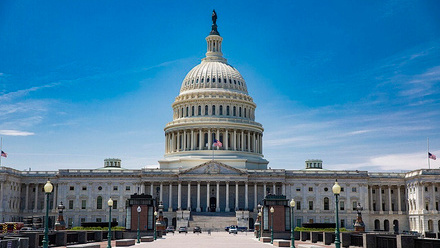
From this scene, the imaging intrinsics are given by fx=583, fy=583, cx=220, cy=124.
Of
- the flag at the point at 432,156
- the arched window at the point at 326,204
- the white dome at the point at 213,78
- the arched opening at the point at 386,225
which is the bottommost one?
the arched opening at the point at 386,225

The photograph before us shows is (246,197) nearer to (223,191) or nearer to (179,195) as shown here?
(223,191)

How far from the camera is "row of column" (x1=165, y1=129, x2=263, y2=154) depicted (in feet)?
491

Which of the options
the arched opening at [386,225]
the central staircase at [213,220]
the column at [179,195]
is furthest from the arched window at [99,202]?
A: the arched opening at [386,225]

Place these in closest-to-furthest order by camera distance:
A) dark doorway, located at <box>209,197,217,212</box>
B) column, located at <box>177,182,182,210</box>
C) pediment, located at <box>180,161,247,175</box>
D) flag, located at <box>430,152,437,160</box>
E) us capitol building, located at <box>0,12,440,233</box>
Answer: flag, located at <box>430,152,437,160</box>
us capitol building, located at <box>0,12,440,233</box>
column, located at <box>177,182,182,210</box>
pediment, located at <box>180,161,247,175</box>
dark doorway, located at <box>209,197,217,212</box>

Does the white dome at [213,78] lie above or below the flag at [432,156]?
above

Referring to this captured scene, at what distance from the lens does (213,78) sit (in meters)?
156

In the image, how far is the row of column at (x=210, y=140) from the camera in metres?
150

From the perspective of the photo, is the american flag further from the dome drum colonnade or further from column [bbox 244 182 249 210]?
the dome drum colonnade

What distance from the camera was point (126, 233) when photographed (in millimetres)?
79812

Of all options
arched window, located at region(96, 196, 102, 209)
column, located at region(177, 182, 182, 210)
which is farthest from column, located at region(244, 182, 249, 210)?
arched window, located at region(96, 196, 102, 209)

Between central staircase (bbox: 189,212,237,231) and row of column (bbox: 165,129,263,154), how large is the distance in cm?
2541

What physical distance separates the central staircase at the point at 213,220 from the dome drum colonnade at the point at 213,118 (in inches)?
862

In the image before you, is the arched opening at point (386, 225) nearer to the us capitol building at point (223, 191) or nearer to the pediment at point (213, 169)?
the us capitol building at point (223, 191)

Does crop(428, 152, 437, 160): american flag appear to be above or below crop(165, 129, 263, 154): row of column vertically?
below
